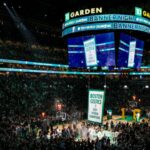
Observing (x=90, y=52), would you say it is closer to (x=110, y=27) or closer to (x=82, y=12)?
(x=110, y=27)

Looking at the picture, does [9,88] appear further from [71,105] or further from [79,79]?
[79,79]

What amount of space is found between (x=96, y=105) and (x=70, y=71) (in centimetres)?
3317

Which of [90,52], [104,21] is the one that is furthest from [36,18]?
[104,21]

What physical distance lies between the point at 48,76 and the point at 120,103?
1065 centimetres

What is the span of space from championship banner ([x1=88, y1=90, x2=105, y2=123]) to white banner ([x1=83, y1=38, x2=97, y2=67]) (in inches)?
121

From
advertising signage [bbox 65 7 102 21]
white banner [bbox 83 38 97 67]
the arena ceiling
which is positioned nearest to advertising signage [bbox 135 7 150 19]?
advertising signage [bbox 65 7 102 21]

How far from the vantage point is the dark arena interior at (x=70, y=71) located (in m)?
16.4

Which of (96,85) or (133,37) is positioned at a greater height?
(133,37)

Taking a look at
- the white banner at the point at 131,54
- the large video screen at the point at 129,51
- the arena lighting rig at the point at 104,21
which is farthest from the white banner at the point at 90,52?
the white banner at the point at 131,54

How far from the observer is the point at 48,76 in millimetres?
44281

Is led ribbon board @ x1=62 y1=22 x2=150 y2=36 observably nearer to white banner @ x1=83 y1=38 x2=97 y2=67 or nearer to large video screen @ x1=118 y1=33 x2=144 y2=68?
white banner @ x1=83 y1=38 x2=97 y2=67

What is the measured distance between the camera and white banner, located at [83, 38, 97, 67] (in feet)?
56.2

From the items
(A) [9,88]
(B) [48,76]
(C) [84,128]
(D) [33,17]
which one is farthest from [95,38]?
(B) [48,76]

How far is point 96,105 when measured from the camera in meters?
14.0
